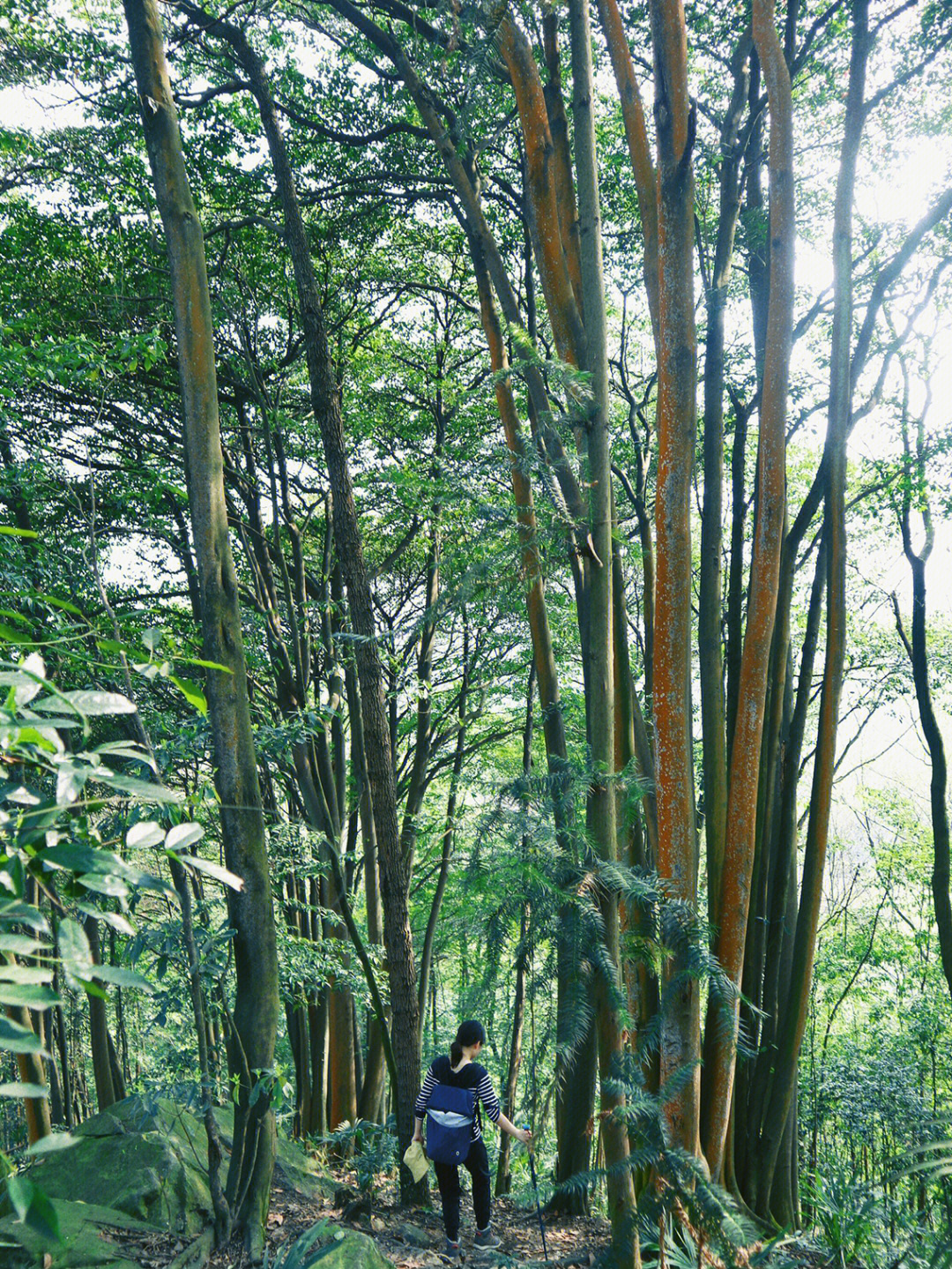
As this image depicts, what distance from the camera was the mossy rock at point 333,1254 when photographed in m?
2.87

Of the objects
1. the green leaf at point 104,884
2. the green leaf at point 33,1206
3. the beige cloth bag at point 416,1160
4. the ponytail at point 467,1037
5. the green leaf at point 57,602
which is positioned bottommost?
the beige cloth bag at point 416,1160

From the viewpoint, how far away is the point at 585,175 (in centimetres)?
430

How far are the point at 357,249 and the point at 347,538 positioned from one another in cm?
502

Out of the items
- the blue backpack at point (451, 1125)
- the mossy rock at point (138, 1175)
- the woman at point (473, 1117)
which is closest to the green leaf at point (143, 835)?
the mossy rock at point (138, 1175)

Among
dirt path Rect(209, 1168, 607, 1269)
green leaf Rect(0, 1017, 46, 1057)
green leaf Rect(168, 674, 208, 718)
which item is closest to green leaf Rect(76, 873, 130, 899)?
green leaf Rect(0, 1017, 46, 1057)

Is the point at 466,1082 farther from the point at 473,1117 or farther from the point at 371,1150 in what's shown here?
the point at 371,1150

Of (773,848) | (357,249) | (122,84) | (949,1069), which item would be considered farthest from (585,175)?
(949,1069)

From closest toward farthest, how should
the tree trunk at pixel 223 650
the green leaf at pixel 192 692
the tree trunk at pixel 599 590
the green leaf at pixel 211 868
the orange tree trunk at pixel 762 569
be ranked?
the green leaf at pixel 211 868, the green leaf at pixel 192 692, the tree trunk at pixel 599 590, the tree trunk at pixel 223 650, the orange tree trunk at pixel 762 569

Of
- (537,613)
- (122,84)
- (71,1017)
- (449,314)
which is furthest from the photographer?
(71,1017)

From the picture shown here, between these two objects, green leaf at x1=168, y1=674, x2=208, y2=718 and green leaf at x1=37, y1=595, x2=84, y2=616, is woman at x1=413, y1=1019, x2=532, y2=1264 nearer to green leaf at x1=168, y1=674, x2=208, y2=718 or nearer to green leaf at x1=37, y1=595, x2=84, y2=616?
green leaf at x1=168, y1=674, x2=208, y2=718

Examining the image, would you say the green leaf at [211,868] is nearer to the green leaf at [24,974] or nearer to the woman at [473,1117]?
the green leaf at [24,974]

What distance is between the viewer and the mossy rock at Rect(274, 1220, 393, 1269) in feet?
9.41

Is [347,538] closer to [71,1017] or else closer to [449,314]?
[449,314]

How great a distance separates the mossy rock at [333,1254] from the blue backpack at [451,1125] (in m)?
1.06
